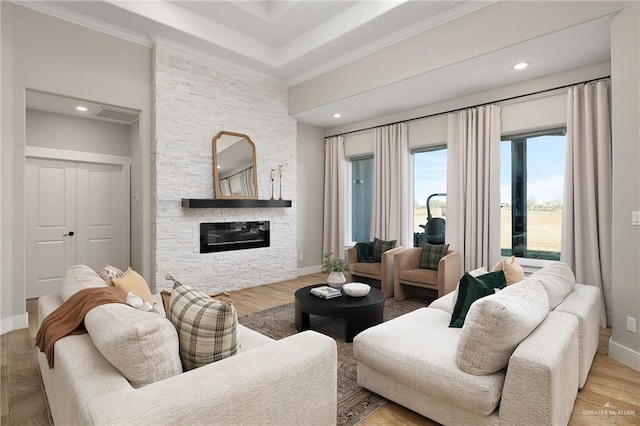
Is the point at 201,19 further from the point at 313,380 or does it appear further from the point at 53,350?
the point at 313,380

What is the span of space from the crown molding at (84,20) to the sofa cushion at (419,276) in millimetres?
4401

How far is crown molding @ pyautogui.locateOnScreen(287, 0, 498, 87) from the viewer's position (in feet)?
11.1

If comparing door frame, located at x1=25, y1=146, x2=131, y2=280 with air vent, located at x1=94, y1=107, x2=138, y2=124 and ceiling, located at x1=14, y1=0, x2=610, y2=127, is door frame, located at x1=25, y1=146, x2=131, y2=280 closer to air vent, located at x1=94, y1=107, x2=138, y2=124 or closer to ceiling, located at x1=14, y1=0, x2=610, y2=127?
air vent, located at x1=94, y1=107, x2=138, y2=124

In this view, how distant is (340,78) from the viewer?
4734 mm

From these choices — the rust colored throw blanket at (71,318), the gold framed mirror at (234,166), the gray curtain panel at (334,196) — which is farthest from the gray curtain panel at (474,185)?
the rust colored throw blanket at (71,318)

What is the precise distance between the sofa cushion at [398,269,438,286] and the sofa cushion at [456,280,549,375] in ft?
8.09

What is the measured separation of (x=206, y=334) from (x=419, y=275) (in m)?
3.37

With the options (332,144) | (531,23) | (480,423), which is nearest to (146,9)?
(332,144)

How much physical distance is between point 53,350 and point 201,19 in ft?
13.4

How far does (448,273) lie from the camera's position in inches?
163

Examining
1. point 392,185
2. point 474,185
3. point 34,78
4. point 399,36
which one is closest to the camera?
point 34,78

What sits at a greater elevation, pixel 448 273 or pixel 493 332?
pixel 493 332

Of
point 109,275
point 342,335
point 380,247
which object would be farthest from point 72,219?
point 380,247

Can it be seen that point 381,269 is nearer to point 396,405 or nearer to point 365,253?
point 365,253
